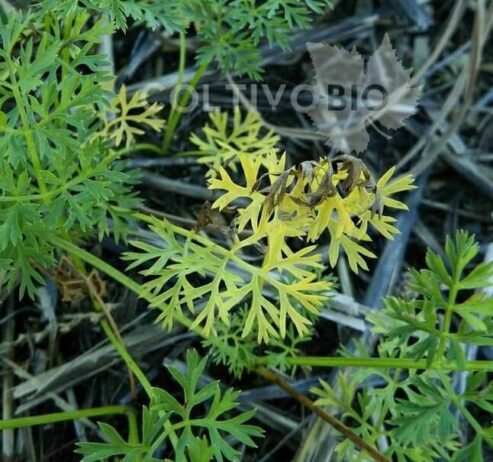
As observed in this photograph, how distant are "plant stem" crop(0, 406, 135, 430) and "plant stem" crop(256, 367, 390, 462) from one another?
33 cm

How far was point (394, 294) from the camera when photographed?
213 centimetres

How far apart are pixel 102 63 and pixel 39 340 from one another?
748 millimetres

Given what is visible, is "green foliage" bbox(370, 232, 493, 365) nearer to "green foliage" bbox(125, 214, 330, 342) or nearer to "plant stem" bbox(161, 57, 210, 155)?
"green foliage" bbox(125, 214, 330, 342)

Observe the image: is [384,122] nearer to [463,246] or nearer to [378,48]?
[378,48]

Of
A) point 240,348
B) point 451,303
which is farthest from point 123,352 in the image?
point 451,303

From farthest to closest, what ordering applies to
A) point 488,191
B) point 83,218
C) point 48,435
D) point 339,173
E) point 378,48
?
point 378,48 < point 488,191 < point 48,435 < point 83,218 < point 339,173

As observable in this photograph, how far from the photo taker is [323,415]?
1.67m

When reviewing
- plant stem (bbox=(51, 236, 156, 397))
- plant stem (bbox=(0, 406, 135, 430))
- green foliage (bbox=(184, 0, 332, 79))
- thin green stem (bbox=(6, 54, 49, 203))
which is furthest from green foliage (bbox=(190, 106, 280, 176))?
plant stem (bbox=(0, 406, 135, 430))

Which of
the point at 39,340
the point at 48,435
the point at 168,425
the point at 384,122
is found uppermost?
the point at 384,122

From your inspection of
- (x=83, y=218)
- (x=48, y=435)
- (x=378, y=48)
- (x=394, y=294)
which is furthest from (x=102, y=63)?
(x=378, y=48)

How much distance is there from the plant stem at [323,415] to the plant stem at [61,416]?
334 mm

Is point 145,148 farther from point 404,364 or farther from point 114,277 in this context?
point 404,364

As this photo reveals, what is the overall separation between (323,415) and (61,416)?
0.56 metres

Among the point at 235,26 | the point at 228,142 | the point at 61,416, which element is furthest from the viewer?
the point at 228,142
